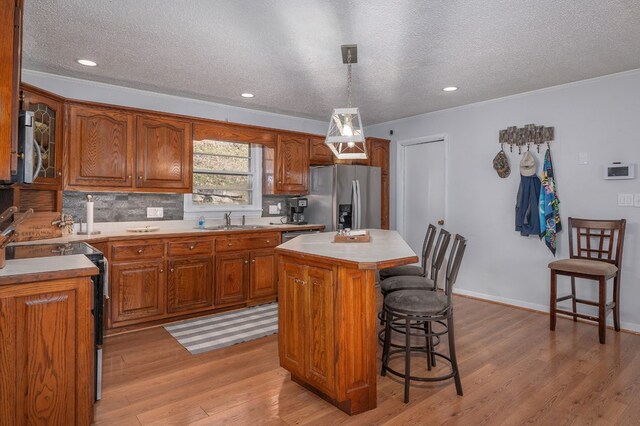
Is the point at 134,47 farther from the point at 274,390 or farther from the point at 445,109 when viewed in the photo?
the point at 445,109

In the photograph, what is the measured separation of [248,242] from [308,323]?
2117 millimetres

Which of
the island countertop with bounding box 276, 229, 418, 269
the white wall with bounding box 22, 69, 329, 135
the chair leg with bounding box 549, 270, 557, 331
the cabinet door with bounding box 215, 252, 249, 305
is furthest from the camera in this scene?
the cabinet door with bounding box 215, 252, 249, 305

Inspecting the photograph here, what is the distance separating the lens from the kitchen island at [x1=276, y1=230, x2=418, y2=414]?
207cm

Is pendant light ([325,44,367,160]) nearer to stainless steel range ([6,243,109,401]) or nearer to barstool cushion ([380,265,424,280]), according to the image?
barstool cushion ([380,265,424,280])

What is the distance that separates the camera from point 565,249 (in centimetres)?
397

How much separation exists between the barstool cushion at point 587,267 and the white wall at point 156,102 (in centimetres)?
364

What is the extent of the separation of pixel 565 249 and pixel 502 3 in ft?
9.19

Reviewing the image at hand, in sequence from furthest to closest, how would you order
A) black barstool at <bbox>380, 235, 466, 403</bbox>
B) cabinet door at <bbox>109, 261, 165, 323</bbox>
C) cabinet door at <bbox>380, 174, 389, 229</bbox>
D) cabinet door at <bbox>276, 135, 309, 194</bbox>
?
cabinet door at <bbox>380, 174, 389, 229</bbox> → cabinet door at <bbox>276, 135, 309, 194</bbox> → cabinet door at <bbox>109, 261, 165, 323</bbox> → black barstool at <bbox>380, 235, 466, 403</bbox>

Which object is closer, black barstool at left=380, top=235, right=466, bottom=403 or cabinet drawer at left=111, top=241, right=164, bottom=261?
black barstool at left=380, top=235, right=466, bottom=403

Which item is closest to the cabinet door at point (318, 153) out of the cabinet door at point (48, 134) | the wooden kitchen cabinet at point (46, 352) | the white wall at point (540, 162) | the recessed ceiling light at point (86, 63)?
the white wall at point (540, 162)

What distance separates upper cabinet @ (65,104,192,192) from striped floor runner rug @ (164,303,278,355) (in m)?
1.44

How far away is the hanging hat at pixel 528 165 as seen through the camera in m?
4.11

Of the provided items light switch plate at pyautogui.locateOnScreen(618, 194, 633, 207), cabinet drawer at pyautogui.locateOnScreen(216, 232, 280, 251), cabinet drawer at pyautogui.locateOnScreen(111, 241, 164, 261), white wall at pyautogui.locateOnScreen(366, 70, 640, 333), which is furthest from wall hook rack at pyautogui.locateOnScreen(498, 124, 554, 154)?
cabinet drawer at pyautogui.locateOnScreen(111, 241, 164, 261)

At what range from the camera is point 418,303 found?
90.3 inches
